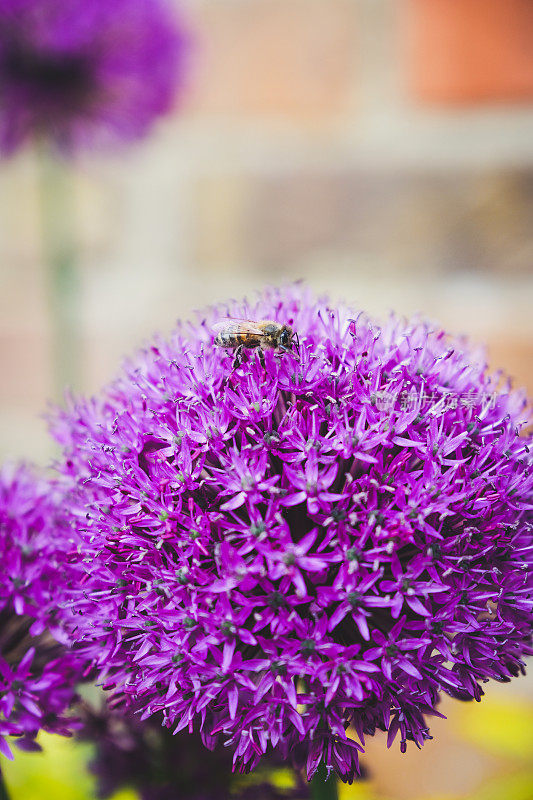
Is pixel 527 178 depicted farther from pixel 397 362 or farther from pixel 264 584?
pixel 264 584

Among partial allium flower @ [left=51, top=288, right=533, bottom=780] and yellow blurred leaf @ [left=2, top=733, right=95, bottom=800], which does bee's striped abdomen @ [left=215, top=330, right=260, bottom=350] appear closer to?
partial allium flower @ [left=51, top=288, right=533, bottom=780]

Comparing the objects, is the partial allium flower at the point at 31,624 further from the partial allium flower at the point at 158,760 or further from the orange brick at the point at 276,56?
the orange brick at the point at 276,56

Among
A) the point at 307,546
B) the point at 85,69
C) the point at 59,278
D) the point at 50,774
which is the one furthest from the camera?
the point at 59,278

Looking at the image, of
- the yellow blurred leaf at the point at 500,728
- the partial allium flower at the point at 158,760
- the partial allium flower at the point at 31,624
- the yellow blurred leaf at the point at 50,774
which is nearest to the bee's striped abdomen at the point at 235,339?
the partial allium flower at the point at 31,624

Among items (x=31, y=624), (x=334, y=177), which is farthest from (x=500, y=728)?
(x=334, y=177)

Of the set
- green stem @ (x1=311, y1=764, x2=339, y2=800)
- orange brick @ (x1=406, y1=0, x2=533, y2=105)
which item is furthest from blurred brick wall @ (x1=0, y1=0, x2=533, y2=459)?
green stem @ (x1=311, y1=764, x2=339, y2=800)

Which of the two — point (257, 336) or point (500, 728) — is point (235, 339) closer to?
point (257, 336)
